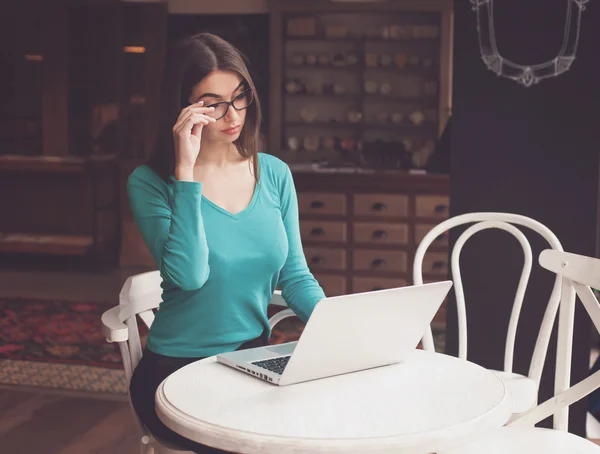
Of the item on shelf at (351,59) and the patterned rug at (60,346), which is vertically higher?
the item on shelf at (351,59)

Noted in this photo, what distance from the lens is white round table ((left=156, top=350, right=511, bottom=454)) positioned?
1.21m

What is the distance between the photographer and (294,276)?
1.95 meters

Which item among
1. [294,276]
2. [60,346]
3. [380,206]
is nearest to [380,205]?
[380,206]

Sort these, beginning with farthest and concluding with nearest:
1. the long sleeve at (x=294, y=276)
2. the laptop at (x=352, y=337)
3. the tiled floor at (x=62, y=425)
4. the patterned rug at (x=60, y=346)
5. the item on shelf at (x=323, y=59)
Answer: the item on shelf at (x=323, y=59), the patterned rug at (x=60, y=346), the tiled floor at (x=62, y=425), the long sleeve at (x=294, y=276), the laptop at (x=352, y=337)

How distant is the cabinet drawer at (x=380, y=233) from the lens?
506 cm

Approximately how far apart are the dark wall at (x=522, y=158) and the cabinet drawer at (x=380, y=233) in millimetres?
2155

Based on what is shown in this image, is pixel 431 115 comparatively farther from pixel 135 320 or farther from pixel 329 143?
pixel 135 320

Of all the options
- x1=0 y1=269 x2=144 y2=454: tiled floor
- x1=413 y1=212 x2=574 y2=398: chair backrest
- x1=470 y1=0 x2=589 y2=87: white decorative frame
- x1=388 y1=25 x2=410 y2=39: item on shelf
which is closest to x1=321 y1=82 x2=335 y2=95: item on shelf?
x1=388 y1=25 x2=410 y2=39: item on shelf

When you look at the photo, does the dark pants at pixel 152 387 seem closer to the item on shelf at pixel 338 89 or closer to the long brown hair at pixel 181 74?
the long brown hair at pixel 181 74

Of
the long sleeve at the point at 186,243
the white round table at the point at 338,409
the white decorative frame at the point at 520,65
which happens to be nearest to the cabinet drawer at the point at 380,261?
the white decorative frame at the point at 520,65

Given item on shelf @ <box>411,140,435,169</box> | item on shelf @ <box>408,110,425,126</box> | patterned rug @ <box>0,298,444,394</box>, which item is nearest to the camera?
patterned rug @ <box>0,298,444,394</box>

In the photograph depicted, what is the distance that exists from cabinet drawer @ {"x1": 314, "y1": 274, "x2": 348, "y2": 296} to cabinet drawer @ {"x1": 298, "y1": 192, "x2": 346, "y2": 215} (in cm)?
41

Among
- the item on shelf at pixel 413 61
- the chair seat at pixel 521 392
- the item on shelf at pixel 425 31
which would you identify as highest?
Answer: the item on shelf at pixel 425 31

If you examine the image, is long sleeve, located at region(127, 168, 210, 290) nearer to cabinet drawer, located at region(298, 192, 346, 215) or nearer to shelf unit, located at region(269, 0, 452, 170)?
cabinet drawer, located at region(298, 192, 346, 215)
